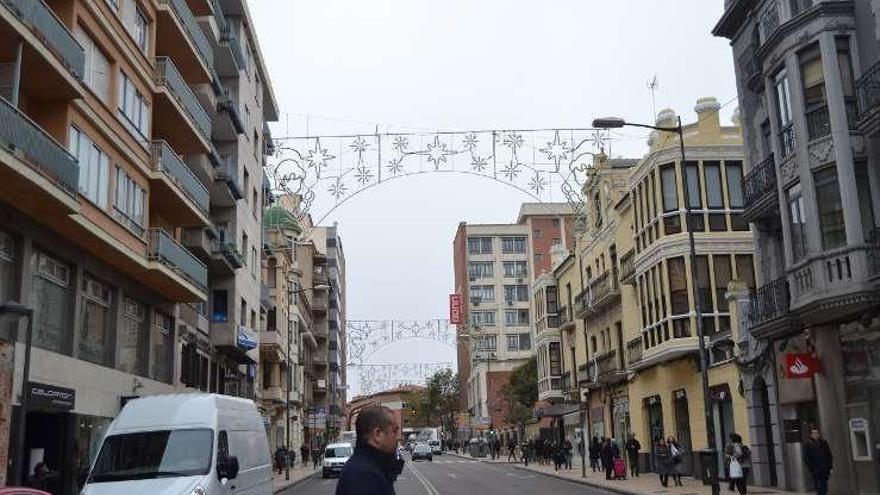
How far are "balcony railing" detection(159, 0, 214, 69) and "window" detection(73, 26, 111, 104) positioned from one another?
5.39 metres

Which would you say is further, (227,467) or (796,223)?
(796,223)

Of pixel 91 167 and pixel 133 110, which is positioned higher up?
pixel 133 110

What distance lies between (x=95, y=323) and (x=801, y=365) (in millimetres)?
19057

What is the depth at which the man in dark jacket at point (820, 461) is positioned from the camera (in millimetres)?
19406

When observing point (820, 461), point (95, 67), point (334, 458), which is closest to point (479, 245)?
point (334, 458)

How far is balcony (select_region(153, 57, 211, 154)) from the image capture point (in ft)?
93.7

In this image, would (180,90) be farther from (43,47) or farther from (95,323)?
(43,47)

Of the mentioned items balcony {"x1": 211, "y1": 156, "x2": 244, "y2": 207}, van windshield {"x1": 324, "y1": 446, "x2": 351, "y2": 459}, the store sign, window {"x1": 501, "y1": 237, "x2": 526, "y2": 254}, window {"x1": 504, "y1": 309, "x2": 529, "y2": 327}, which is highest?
window {"x1": 501, "y1": 237, "x2": 526, "y2": 254}

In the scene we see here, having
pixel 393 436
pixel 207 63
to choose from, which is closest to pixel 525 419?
pixel 207 63

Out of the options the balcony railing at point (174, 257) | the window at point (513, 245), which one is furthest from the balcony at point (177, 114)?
the window at point (513, 245)

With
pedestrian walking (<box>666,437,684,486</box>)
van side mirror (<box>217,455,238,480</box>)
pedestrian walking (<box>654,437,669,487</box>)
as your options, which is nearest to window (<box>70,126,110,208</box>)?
van side mirror (<box>217,455,238,480</box>)

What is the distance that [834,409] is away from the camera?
21.5 meters

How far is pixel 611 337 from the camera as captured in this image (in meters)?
44.0

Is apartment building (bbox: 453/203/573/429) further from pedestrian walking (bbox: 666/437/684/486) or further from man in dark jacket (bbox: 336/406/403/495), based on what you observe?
man in dark jacket (bbox: 336/406/403/495)
